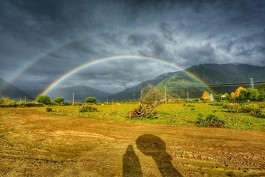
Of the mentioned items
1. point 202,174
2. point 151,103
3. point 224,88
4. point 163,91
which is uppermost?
point 224,88

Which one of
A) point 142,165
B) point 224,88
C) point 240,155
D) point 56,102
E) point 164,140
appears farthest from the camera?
point 224,88

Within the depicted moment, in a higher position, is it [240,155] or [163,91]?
[163,91]

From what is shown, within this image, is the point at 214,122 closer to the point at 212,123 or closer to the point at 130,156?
the point at 212,123

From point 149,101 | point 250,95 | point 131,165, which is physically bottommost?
point 131,165

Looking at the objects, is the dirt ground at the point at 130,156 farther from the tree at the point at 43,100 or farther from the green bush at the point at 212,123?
the tree at the point at 43,100

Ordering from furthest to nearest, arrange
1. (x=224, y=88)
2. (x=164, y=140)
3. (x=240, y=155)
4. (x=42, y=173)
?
(x=224, y=88) → (x=164, y=140) → (x=240, y=155) → (x=42, y=173)

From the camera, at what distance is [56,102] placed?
5397 centimetres

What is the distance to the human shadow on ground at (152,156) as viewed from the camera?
181 inches

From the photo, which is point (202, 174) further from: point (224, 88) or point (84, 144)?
point (224, 88)

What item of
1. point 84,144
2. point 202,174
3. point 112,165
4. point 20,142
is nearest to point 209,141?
point 202,174

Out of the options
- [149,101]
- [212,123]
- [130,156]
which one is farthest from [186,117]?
[130,156]

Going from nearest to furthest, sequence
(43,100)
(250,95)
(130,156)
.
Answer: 1. (130,156)
2. (43,100)
3. (250,95)

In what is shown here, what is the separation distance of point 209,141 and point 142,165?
397cm

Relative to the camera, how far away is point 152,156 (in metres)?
5.86
